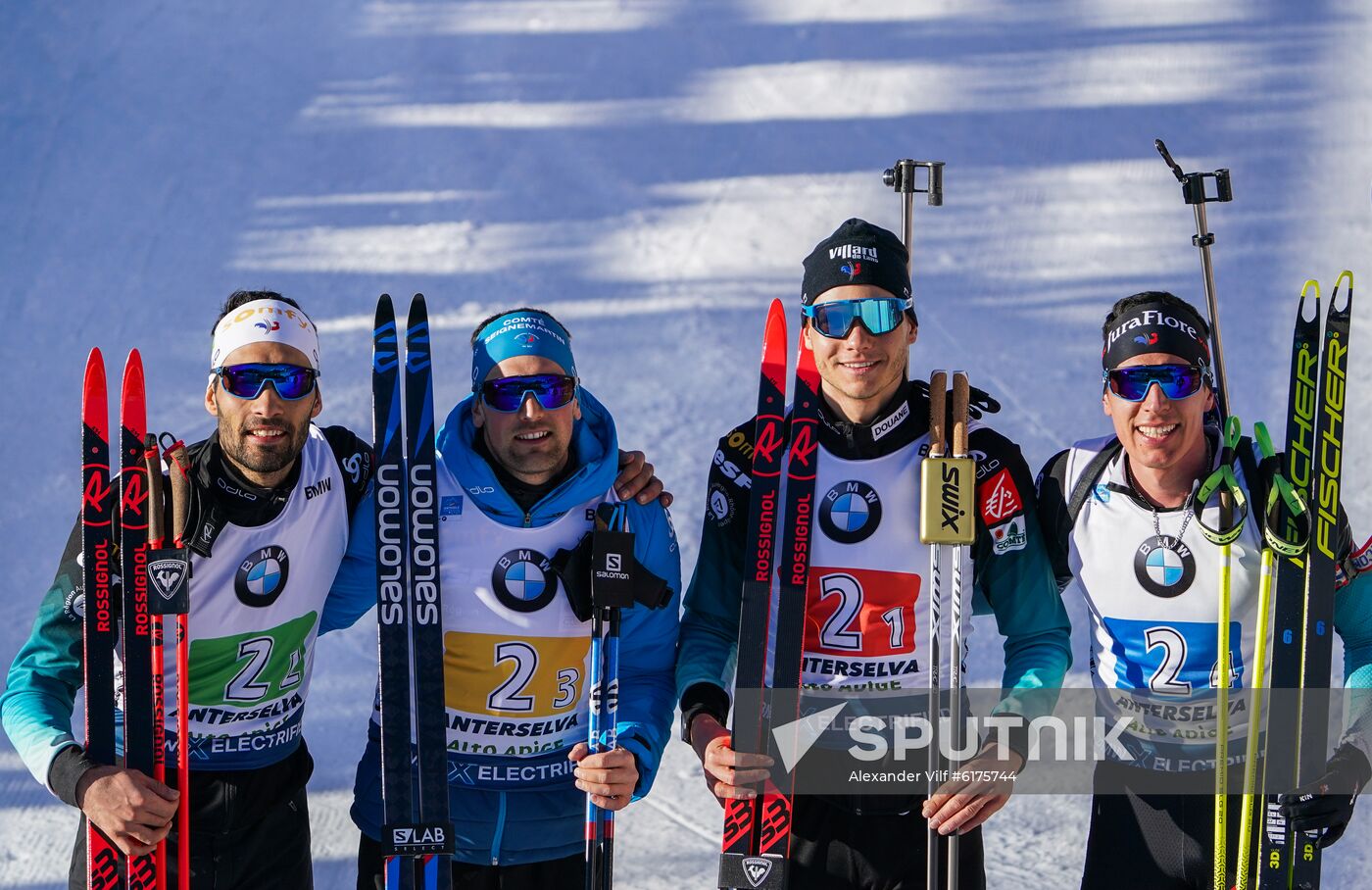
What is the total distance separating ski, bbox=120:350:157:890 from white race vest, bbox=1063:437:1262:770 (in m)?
2.22

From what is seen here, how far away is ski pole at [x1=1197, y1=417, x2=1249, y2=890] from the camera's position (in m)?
3.36

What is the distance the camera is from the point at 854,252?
352cm

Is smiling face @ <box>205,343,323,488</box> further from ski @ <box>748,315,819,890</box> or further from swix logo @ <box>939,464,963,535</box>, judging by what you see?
swix logo @ <box>939,464,963,535</box>

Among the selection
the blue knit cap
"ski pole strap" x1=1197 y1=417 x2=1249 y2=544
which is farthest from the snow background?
"ski pole strap" x1=1197 y1=417 x2=1249 y2=544

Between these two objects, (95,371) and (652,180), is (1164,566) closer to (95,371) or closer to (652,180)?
(95,371)

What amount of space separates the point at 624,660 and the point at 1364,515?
4022 millimetres

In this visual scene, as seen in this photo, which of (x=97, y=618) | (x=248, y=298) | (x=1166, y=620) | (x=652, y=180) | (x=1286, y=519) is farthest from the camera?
(x=652, y=180)

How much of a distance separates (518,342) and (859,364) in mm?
815

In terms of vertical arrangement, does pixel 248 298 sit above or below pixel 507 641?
above

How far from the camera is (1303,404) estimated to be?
350cm

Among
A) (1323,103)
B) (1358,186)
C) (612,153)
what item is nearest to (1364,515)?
(1358,186)

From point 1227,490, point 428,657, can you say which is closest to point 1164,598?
point 1227,490

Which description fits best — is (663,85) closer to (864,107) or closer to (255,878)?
(864,107)

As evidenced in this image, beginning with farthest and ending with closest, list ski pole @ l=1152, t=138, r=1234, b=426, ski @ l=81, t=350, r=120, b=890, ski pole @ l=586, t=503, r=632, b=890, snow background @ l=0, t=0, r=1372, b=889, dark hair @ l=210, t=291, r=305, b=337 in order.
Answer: snow background @ l=0, t=0, r=1372, b=889, ski pole @ l=1152, t=138, r=1234, b=426, dark hair @ l=210, t=291, r=305, b=337, ski pole @ l=586, t=503, r=632, b=890, ski @ l=81, t=350, r=120, b=890
